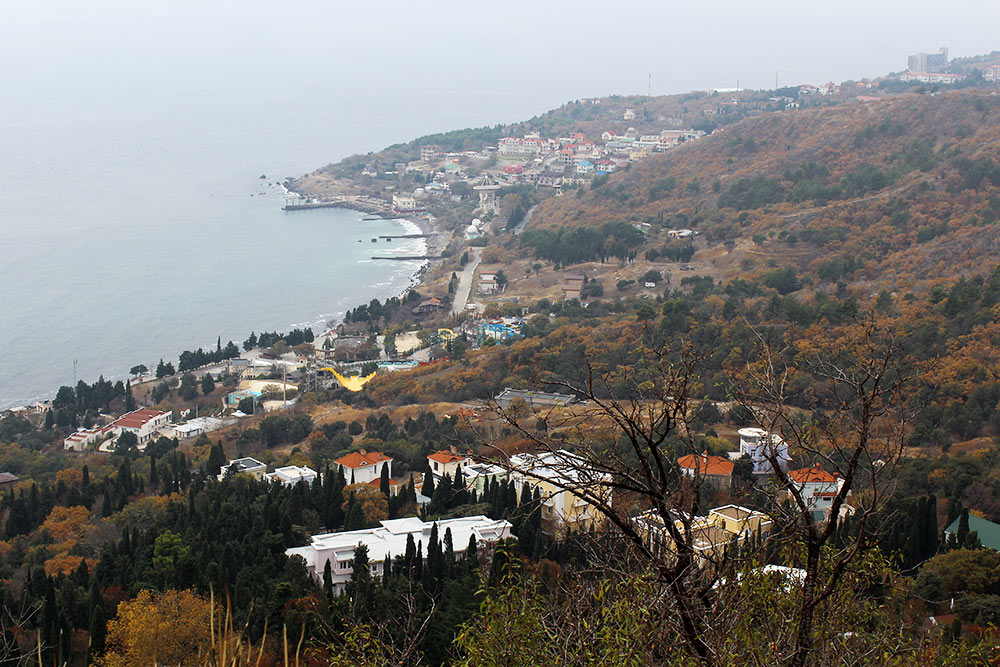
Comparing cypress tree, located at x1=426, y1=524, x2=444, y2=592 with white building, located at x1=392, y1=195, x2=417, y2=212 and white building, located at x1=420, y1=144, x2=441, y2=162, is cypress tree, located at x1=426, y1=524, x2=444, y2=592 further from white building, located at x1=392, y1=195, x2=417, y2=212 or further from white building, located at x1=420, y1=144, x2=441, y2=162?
white building, located at x1=420, y1=144, x2=441, y2=162

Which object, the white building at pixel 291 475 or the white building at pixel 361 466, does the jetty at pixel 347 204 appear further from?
the white building at pixel 361 466

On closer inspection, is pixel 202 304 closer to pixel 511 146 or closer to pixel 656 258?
pixel 656 258

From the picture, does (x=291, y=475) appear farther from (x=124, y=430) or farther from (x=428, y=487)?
(x=124, y=430)

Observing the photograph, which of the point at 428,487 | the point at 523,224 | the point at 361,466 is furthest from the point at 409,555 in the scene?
the point at 523,224

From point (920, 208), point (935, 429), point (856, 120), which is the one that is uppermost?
point (856, 120)

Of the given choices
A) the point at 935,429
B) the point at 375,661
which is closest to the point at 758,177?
the point at 935,429
